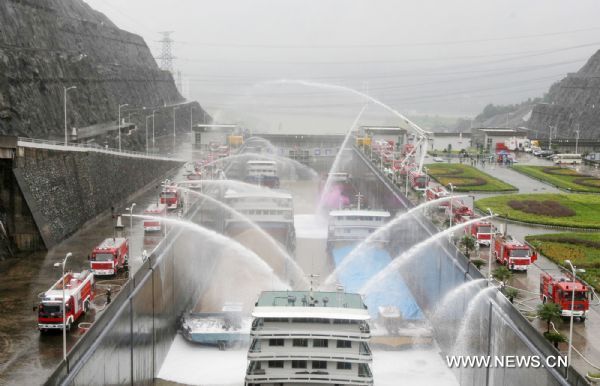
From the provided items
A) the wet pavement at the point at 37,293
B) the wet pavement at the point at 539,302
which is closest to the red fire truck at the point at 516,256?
the wet pavement at the point at 539,302

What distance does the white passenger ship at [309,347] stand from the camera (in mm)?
23594

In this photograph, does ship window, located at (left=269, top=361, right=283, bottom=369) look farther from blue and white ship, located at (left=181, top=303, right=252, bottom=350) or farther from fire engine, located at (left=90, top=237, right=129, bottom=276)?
fire engine, located at (left=90, top=237, right=129, bottom=276)

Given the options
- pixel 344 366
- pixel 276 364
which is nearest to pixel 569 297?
A: pixel 344 366

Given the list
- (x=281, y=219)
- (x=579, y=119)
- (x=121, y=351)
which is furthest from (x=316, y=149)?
(x=121, y=351)

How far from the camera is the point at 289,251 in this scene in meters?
47.2

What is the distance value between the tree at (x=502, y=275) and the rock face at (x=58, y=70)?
27.7 m

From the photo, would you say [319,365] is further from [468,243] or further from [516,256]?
[468,243]

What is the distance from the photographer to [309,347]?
23.8m

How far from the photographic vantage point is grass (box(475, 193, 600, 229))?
40.3m

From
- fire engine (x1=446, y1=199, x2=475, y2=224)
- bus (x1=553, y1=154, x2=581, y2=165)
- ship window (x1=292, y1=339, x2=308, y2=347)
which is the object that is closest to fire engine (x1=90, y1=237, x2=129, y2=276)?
ship window (x1=292, y1=339, x2=308, y2=347)

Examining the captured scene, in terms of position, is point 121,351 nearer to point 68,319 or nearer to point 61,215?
point 68,319
